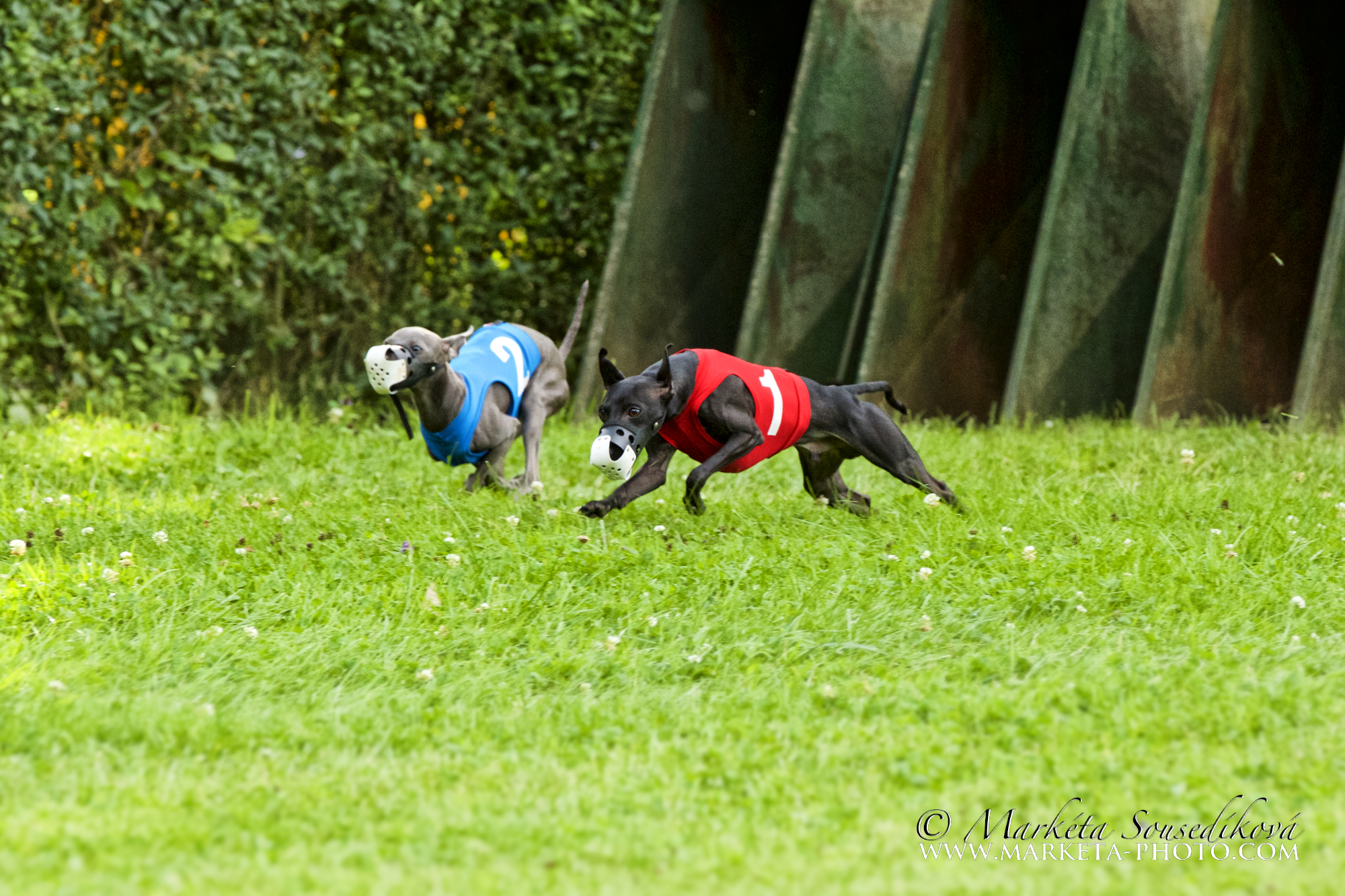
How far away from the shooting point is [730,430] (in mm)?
5012

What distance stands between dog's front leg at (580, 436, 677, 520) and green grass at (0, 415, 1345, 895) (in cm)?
12

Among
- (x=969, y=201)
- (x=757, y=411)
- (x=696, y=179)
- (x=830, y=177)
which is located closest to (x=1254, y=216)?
(x=969, y=201)

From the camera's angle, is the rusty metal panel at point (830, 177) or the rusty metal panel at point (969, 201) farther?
the rusty metal panel at point (830, 177)

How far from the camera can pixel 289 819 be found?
2.89 meters

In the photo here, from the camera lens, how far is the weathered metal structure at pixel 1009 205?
7961mm

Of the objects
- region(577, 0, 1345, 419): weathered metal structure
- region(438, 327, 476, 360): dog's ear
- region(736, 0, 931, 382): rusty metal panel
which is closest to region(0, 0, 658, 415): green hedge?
region(577, 0, 1345, 419): weathered metal structure

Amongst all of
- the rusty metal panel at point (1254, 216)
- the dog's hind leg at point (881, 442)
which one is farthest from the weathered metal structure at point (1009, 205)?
the dog's hind leg at point (881, 442)

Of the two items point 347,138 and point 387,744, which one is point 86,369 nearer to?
point 347,138

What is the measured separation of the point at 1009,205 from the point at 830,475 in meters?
3.98

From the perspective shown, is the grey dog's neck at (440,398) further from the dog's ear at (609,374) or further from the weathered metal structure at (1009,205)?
the weathered metal structure at (1009,205)

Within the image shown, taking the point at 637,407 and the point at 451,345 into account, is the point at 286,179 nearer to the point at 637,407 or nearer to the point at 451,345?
the point at 451,345

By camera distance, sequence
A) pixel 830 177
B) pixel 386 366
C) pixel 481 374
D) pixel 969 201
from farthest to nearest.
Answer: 1. pixel 830 177
2. pixel 969 201
3. pixel 481 374
4. pixel 386 366

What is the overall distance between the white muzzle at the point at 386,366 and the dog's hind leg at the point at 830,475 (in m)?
1.65

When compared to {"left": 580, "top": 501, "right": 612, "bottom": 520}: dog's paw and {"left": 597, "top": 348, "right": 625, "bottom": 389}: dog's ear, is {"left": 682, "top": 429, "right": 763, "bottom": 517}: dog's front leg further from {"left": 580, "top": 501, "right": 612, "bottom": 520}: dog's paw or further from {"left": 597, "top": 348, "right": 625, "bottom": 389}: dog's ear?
{"left": 597, "top": 348, "right": 625, "bottom": 389}: dog's ear
